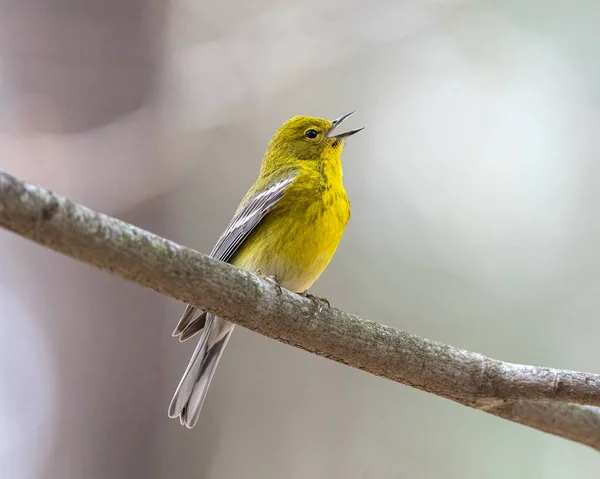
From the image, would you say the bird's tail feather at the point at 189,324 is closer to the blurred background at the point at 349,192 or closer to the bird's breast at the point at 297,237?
the bird's breast at the point at 297,237

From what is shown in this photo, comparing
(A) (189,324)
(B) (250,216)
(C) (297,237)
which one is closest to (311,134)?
(B) (250,216)

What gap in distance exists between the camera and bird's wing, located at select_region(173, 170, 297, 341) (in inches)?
128

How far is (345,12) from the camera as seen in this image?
5.40 m

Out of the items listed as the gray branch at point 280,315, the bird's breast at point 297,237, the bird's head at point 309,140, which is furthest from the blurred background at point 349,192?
the gray branch at point 280,315

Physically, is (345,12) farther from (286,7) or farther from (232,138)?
(232,138)

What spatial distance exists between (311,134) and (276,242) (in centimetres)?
110

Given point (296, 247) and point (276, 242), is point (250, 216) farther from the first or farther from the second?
point (296, 247)

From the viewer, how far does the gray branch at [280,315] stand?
1.74 meters

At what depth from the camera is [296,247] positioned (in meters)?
3.18

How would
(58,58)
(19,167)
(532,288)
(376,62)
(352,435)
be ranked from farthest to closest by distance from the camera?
(376,62) < (532,288) < (352,435) < (58,58) < (19,167)

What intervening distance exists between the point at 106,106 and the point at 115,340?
1.65 m

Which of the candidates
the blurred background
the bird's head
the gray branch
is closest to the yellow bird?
the bird's head

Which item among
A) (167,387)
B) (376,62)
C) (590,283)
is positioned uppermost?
(376,62)

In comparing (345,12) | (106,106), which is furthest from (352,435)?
(345,12)
